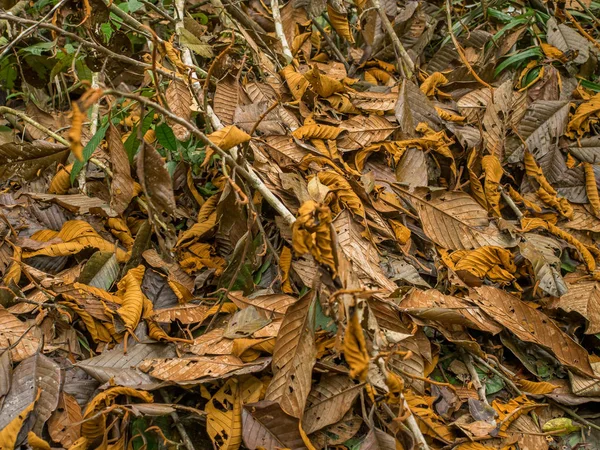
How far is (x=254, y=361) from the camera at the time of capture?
130 cm

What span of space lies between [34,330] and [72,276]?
0.67ft

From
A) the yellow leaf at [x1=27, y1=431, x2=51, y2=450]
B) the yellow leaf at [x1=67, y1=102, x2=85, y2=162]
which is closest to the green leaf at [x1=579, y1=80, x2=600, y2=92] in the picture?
the yellow leaf at [x1=67, y1=102, x2=85, y2=162]

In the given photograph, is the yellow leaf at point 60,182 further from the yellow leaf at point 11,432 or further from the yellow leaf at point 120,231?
the yellow leaf at point 11,432

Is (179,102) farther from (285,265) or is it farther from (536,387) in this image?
(536,387)

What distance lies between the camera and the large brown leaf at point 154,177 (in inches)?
49.1

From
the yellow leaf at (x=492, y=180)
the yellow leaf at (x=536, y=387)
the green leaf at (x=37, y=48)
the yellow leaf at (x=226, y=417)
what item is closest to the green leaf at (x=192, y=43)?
the green leaf at (x=37, y=48)

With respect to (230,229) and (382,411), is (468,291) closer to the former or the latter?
(382,411)

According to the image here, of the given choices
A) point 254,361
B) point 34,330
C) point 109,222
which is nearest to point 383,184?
point 254,361

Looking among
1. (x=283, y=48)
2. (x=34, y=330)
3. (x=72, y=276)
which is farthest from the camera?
(x=283, y=48)

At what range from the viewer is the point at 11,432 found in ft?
3.83

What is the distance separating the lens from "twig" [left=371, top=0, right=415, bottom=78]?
2.08 metres

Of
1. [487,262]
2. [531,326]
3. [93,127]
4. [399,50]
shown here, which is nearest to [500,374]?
[531,326]

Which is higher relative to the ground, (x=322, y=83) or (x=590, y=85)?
(x=322, y=83)

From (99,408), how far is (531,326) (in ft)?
3.58
